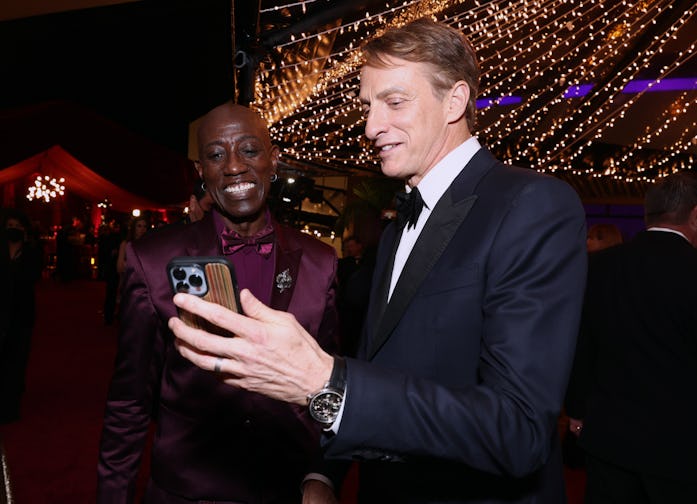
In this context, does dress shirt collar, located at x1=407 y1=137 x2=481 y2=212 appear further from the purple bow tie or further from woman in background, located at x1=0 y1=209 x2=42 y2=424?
woman in background, located at x1=0 y1=209 x2=42 y2=424

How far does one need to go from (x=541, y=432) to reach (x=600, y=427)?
180cm

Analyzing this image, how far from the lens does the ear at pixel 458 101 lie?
1.20 meters

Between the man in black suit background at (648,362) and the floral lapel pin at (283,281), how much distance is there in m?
1.44

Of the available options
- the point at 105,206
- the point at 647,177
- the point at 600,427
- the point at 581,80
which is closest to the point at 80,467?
the point at 600,427

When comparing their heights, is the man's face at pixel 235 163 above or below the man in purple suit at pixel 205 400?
above

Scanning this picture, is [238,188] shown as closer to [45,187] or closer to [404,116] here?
[404,116]

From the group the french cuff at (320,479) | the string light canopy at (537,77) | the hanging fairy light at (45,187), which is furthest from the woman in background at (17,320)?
the hanging fairy light at (45,187)

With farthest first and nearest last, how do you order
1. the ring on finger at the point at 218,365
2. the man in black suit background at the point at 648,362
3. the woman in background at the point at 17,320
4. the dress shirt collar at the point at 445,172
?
the woman in background at the point at 17,320
the man in black suit background at the point at 648,362
the dress shirt collar at the point at 445,172
the ring on finger at the point at 218,365

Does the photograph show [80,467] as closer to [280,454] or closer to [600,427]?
[280,454]

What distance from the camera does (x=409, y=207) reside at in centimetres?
131

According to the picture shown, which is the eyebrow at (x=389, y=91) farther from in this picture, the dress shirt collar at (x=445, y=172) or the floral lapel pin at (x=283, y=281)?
the floral lapel pin at (x=283, y=281)

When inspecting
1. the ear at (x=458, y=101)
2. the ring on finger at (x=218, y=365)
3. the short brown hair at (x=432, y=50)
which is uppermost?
the short brown hair at (x=432, y=50)

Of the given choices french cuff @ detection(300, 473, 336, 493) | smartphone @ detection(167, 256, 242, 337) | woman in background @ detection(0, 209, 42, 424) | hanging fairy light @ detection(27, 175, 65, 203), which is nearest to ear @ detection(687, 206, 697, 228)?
french cuff @ detection(300, 473, 336, 493)

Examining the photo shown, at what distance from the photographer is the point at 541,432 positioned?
0.89 m
